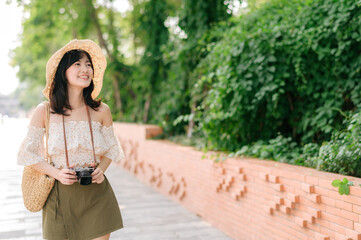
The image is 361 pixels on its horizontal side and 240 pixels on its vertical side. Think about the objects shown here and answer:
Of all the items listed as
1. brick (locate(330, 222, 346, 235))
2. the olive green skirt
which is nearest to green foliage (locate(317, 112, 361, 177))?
brick (locate(330, 222, 346, 235))

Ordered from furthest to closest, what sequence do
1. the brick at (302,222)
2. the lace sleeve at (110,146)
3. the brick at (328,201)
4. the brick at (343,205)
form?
the brick at (302,222)
the brick at (328,201)
the brick at (343,205)
the lace sleeve at (110,146)

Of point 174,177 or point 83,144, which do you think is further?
point 174,177

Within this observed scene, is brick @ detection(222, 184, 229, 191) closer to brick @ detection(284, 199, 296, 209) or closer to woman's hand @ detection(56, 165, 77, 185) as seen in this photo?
brick @ detection(284, 199, 296, 209)

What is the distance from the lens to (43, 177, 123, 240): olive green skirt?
230cm

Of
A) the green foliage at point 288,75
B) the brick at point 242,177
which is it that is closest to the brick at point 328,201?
the brick at point 242,177

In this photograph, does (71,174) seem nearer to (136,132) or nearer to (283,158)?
(283,158)

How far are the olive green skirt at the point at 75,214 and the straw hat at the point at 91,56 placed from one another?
68 cm

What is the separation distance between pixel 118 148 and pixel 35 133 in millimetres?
562

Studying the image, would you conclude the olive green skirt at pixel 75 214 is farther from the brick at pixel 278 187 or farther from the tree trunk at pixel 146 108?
the tree trunk at pixel 146 108

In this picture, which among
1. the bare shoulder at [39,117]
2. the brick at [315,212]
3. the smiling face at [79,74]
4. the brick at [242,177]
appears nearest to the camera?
the bare shoulder at [39,117]

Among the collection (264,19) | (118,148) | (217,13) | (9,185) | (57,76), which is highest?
(217,13)

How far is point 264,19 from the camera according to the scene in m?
5.15

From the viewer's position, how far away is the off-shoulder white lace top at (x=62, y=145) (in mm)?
2277

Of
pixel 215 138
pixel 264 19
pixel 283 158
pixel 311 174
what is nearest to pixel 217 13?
pixel 264 19
